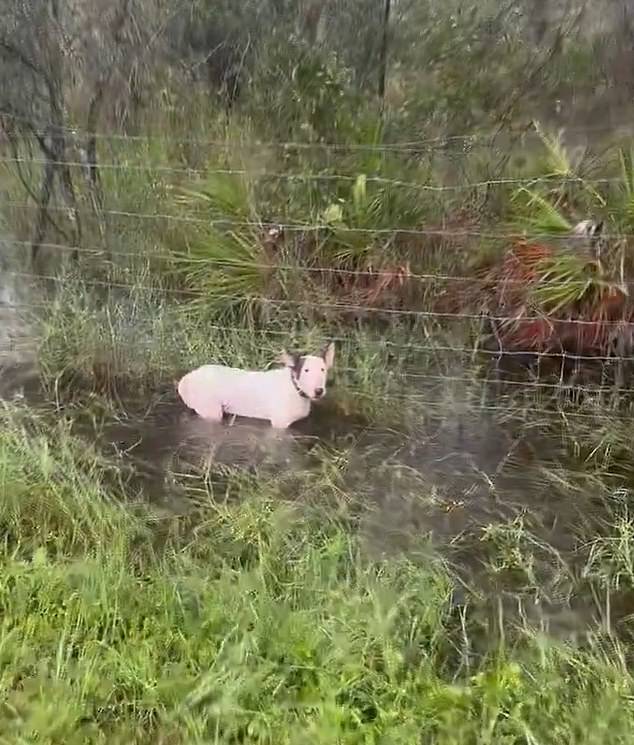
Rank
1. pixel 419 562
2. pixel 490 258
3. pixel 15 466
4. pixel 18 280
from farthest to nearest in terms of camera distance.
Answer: pixel 18 280 → pixel 490 258 → pixel 15 466 → pixel 419 562

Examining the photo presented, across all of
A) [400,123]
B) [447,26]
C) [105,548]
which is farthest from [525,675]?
[447,26]

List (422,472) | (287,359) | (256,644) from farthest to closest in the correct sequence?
(287,359) < (422,472) < (256,644)

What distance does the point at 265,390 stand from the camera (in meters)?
1.65

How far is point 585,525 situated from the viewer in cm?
148

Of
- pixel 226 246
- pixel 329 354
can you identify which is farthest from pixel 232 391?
pixel 226 246

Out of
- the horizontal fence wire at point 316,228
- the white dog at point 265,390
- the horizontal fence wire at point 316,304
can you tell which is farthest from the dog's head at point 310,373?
the horizontal fence wire at point 316,228

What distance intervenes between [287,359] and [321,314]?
0.12 metres

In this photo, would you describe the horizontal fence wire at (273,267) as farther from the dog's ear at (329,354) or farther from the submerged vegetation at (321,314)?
the dog's ear at (329,354)

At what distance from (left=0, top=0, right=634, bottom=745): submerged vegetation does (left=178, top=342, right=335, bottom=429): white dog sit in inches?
1.6

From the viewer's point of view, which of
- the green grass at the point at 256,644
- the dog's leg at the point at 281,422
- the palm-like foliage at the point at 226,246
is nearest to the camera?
the green grass at the point at 256,644

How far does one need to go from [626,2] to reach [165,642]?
4.27 ft

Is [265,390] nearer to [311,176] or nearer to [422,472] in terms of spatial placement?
[422,472]

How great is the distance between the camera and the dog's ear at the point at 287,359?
5.52 feet

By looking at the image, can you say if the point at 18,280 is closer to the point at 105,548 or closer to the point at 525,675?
the point at 105,548
